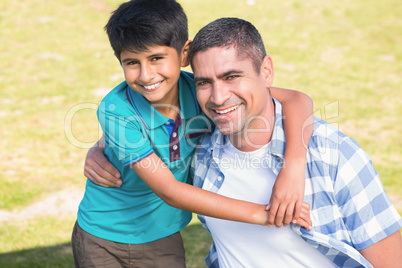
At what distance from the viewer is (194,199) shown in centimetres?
247

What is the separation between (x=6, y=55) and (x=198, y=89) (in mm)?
8837

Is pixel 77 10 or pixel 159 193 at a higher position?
pixel 159 193

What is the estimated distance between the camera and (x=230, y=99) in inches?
97.2

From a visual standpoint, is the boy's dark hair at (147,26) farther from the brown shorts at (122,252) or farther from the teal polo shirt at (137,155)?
the brown shorts at (122,252)

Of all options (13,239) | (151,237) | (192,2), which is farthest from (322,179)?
(192,2)

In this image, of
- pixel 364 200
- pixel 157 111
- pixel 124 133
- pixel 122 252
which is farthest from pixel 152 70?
pixel 364 200

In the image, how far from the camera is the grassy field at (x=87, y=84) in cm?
523

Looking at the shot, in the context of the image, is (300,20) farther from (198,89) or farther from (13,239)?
(198,89)

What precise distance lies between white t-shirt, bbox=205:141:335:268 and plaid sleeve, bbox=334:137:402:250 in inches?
11.6

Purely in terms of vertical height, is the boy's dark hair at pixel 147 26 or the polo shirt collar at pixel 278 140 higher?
the boy's dark hair at pixel 147 26

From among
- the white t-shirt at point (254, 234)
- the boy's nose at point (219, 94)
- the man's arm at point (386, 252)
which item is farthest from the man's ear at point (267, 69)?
the man's arm at point (386, 252)

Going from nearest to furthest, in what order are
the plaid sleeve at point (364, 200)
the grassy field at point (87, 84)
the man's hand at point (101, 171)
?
the plaid sleeve at point (364, 200), the man's hand at point (101, 171), the grassy field at point (87, 84)

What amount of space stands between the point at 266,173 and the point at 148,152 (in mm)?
657

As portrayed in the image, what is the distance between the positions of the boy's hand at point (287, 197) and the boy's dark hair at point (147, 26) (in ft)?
3.39
